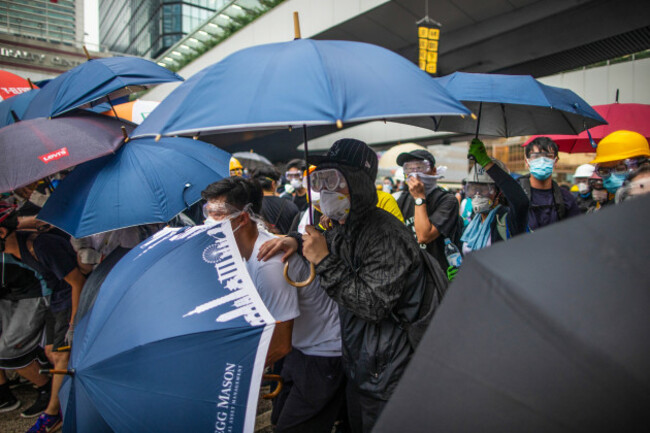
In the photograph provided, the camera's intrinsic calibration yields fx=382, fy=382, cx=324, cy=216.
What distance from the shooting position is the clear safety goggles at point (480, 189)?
10.7ft

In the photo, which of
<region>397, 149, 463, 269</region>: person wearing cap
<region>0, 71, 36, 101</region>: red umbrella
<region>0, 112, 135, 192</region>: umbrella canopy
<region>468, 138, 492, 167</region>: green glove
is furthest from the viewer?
<region>0, 71, 36, 101</region>: red umbrella

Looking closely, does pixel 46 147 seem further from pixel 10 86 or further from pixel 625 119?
pixel 625 119

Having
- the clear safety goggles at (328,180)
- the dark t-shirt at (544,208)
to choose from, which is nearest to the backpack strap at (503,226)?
the dark t-shirt at (544,208)

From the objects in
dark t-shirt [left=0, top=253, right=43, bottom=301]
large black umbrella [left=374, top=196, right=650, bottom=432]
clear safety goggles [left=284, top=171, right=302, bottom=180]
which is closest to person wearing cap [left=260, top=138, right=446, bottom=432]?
large black umbrella [left=374, top=196, right=650, bottom=432]

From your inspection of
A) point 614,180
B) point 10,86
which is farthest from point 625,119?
point 10,86

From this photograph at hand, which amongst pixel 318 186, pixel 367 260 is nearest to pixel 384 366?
pixel 367 260

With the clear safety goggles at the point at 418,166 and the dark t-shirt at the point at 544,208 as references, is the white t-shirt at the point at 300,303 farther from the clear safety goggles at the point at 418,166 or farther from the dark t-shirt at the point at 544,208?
the dark t-shirt at the point at 544,208

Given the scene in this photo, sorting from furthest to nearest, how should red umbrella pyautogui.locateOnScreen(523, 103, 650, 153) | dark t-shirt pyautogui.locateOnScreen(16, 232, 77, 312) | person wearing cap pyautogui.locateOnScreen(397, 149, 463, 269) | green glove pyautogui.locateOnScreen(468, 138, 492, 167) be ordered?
red umbrella pyautogui.locateOnScreen(523, 103, 650, 153) < person wearing cap pyautogui.locateOnScreen(397, 149, 463, 269) < dark t-shirt pyautogui.locateOnScreen(16, 232, 77, 312) < green glove pyautogui.locateOnScreen(468, 138, 492, 167)

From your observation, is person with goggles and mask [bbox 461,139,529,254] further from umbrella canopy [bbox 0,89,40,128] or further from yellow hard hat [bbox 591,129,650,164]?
umbrella canopy [bbox 0,89,40,128]

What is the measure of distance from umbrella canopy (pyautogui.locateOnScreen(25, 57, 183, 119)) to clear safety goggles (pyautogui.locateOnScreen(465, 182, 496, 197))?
260cm

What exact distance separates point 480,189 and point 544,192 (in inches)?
19.3

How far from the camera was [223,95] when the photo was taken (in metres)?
1.54

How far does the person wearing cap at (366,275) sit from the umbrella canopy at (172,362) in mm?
415

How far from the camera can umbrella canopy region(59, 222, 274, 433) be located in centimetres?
133
